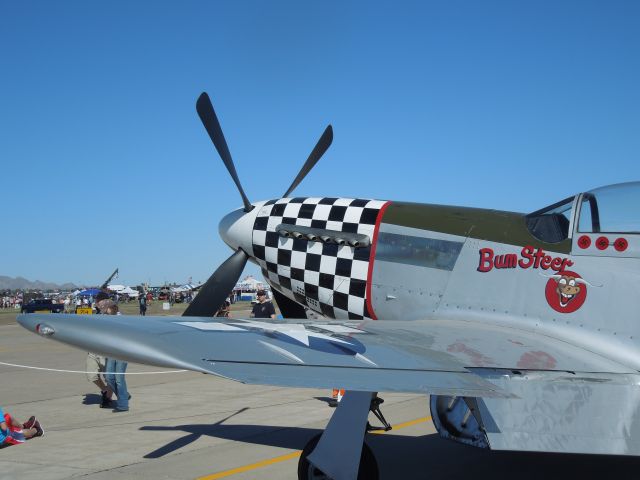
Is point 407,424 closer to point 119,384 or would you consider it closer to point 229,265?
point 229,265

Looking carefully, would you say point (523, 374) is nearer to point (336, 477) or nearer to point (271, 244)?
point (336, 477)

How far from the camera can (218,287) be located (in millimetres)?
8141

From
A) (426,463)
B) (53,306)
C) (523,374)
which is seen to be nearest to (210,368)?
(523,374)

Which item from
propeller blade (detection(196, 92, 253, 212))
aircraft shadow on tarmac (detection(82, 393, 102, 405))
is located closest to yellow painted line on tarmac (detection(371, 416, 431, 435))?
propeller blade (detection(196, 92, 253, 212))

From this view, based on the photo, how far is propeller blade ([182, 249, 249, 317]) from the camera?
26.0ft

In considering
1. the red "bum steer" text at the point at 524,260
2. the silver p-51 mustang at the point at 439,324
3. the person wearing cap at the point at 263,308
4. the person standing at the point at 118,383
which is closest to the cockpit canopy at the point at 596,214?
the silver p-51 mustang at the point at 439,324

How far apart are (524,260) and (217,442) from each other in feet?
12.6

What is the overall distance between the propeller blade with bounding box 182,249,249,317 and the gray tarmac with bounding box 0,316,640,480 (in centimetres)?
143

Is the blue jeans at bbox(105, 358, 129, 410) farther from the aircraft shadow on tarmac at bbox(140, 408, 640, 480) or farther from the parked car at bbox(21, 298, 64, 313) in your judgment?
the parked car at bbox(21, 298, 64, 313)

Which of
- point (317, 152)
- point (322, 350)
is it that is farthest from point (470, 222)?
point (317, 152)

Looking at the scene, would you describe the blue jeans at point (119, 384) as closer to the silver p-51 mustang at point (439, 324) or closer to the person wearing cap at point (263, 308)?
the silver p-51 mustang at point (439, 324)

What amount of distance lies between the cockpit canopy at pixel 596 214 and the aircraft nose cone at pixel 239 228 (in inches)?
136

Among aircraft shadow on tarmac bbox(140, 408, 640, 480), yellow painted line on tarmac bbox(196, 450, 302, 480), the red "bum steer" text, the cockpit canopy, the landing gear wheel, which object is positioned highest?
the cockpit canopy

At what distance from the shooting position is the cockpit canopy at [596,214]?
220 inches
